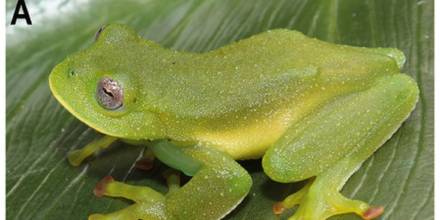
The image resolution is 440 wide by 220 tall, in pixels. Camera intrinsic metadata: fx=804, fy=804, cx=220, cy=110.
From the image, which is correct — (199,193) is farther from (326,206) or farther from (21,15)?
(21,15)

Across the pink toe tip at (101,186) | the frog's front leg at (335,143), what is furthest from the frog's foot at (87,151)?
the frog's front leg at (335,143)

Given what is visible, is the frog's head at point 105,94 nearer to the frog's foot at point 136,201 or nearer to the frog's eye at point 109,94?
the frog's eye at point 109,94

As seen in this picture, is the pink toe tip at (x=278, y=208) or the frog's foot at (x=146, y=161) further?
the frog's foot at (x=146, y=161)

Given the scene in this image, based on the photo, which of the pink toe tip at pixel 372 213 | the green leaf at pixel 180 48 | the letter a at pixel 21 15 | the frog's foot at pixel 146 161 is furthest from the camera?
the letter a at pixel 21 15

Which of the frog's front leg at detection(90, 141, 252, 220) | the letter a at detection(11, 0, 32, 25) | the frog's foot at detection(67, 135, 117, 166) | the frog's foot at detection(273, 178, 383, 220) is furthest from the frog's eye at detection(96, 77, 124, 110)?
the letter a at detection(11, 0, 32, 25)

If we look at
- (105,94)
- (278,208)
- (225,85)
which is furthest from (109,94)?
(278,208)

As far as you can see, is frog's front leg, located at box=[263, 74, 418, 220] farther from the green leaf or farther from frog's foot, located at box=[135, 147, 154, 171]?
frog's foot, located at box=[135, 147, 154, 171]
